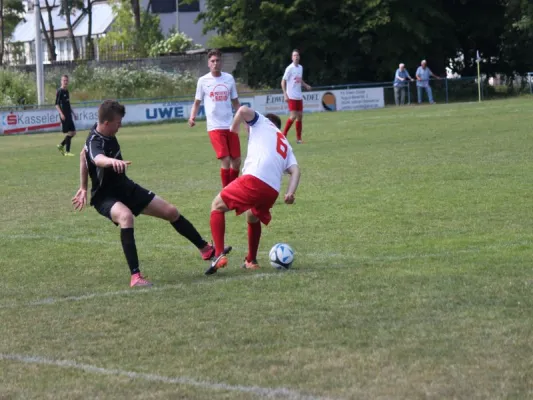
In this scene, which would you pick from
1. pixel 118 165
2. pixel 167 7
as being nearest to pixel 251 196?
pixel 118 165

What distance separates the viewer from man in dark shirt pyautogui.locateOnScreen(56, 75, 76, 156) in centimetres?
2609

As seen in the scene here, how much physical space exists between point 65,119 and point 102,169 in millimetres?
18334

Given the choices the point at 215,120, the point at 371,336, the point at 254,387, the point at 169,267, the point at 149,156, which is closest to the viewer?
the point at 254,387

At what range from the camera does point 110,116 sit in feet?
28.8

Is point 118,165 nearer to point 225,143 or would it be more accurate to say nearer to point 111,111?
point 111,111

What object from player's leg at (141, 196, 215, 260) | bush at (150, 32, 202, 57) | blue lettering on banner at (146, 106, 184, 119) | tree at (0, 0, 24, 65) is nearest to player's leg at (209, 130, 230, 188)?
player's leg at (141, 196, 215, 260)

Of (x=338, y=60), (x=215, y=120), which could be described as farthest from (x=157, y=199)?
(x=338, y=60)

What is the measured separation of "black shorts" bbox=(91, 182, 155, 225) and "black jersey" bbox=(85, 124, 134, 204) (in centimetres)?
1

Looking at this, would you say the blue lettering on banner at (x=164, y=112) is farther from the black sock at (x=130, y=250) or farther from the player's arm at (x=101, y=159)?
the black sock at (x=130, y=250)

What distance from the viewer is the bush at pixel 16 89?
1828 inches

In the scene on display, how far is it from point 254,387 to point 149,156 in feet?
60.8

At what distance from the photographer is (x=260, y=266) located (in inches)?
368

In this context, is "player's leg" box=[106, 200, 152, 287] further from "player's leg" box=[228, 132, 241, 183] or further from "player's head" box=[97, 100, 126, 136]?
"player's leg" box=[228, 132, 241, 183]

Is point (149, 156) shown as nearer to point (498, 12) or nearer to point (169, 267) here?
point (169, 267)
